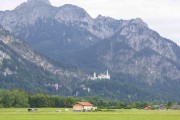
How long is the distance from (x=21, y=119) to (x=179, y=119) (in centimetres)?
2563

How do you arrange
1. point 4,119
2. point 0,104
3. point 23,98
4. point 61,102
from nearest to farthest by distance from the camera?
point 4,119
point 0,104
point 23,98
point 61,102

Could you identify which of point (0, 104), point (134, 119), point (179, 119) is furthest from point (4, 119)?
point (0, 104)

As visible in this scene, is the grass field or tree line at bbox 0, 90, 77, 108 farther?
tree line at bbox 0, 90, 77, 108

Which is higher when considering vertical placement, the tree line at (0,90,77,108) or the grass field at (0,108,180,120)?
the tree line at (0,90,77,108)

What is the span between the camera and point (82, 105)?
17562 centimetres

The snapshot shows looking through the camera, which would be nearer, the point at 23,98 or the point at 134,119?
the point at 134,119

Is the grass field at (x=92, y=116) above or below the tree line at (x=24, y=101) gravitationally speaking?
below

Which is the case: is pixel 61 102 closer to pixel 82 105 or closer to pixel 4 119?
pixel 82 105

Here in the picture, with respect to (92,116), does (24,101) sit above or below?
above

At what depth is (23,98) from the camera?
180875 millimetres

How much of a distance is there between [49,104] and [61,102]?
862 centimetres

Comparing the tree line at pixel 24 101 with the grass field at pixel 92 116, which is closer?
the grass field at pixel 92 116

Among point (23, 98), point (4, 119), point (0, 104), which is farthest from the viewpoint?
point (23, 98)

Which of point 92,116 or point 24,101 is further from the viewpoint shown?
point 24,101
